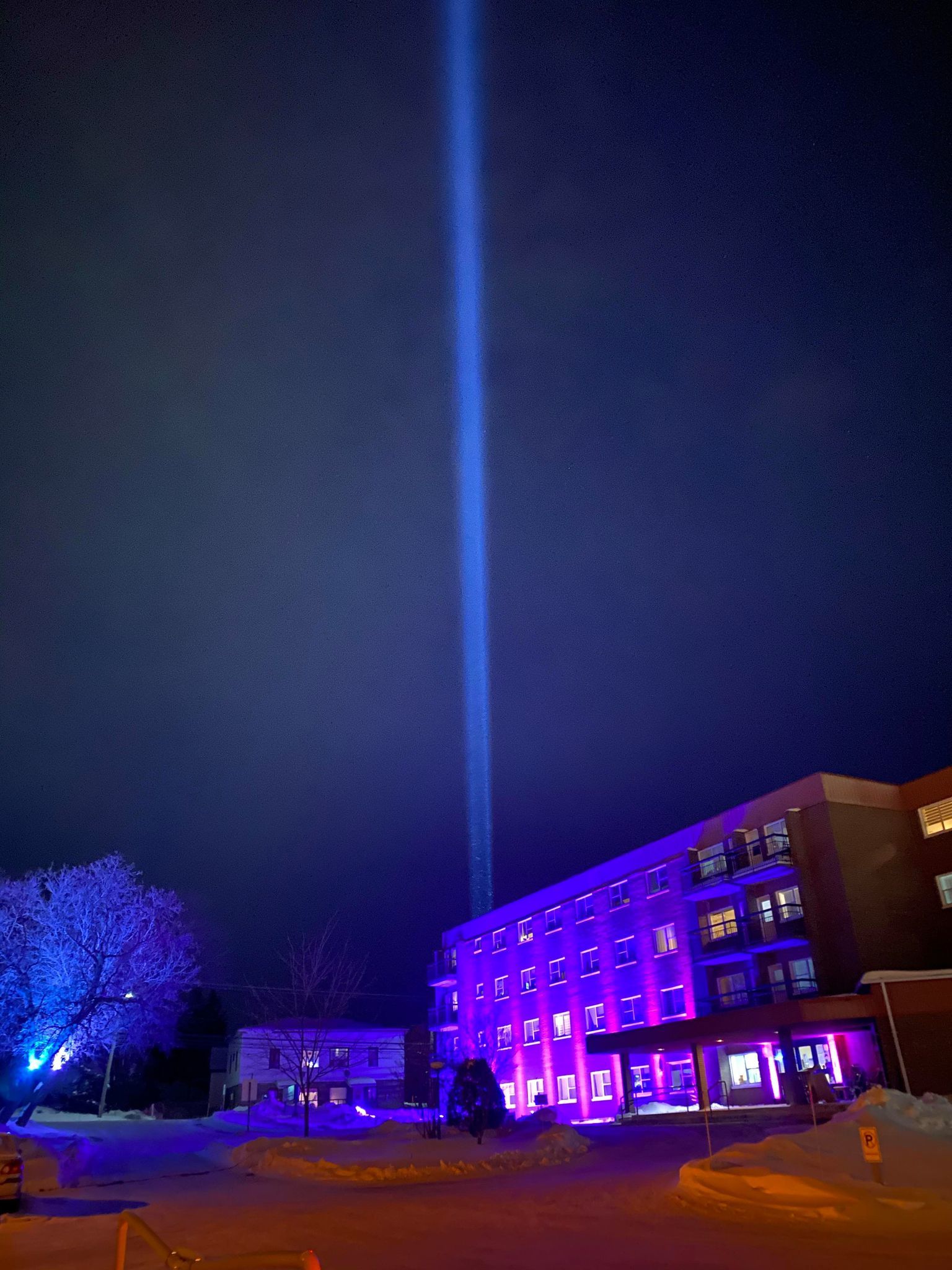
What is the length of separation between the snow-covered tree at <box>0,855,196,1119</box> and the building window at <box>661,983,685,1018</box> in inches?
881

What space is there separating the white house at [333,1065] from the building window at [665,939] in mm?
28803

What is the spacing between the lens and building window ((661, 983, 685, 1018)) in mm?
41250

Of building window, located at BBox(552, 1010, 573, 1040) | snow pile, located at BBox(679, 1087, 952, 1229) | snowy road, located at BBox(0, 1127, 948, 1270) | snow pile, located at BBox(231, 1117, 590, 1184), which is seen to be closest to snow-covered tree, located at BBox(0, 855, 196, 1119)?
snow pile, located at BBox(231, 1117, 590, 1184)

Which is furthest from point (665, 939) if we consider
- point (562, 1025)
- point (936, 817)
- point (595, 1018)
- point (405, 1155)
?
point (405, 1155)

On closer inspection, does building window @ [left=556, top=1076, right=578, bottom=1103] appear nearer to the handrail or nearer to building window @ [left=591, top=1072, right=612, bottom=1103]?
building window @ [left=591, top=1072, right=612, bottom=1103]

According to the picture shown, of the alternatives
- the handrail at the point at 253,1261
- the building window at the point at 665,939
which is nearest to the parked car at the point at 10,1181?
the handrail at the point at 253,1261

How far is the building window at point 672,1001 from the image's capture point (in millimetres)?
41250

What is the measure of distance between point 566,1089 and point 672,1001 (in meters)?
9.91

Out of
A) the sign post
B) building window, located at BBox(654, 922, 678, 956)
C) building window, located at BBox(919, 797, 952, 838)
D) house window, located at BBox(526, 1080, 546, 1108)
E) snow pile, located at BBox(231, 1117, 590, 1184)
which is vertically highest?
building window, located at BBox(919, 797, 952, 838)

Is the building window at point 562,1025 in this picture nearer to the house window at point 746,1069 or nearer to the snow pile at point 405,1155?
the house window at point 746,1069

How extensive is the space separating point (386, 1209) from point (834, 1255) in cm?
895

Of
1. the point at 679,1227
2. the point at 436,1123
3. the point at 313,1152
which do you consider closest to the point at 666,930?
the point at 436,1123

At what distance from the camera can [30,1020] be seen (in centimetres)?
3562

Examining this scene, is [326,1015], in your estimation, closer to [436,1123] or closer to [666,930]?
[436,1123]
